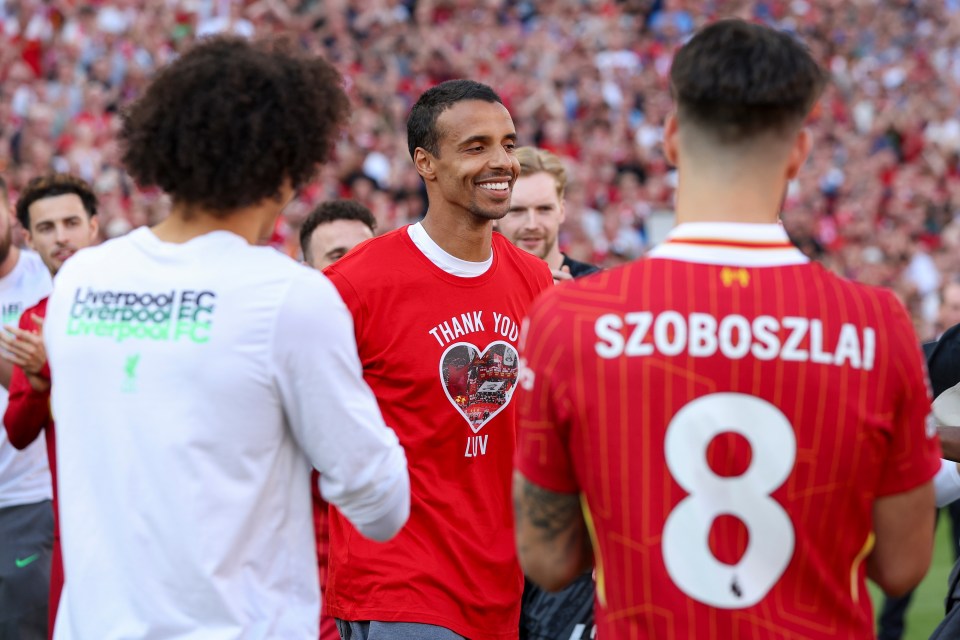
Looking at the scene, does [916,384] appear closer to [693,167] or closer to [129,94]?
[693,167]

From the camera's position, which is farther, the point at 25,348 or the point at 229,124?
the point at 25,348

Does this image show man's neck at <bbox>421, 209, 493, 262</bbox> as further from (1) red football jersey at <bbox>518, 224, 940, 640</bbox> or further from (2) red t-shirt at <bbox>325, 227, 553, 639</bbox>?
(1) red football jersey at <bbox>518, 224, 940, 640</bbox>

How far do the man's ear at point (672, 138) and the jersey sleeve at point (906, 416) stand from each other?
530 millimetres

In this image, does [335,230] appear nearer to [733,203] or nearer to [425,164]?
[425,164]

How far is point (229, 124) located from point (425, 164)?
2.11 metres

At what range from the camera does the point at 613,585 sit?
8.53ft

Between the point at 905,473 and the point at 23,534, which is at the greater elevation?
the point at 905,473

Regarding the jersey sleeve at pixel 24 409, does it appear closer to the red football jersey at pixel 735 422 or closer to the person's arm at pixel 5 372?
the person's arm at pixel 5 372

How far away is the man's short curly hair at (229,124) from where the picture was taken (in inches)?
106

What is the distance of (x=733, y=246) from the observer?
101 inches

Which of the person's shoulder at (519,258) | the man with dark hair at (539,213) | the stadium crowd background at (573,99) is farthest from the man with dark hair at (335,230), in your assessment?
the stadium crowd background at (573,99)

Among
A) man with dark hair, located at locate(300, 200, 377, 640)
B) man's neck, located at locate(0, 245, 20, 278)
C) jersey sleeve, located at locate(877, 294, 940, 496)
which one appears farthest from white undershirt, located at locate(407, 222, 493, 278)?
man's neck, located at locate(0, 245, 20, 278)

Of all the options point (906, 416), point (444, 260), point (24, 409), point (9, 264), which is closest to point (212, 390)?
point (906, 416)

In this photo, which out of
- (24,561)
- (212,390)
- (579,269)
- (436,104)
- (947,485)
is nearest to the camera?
(212,390)
